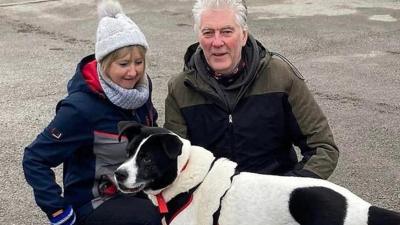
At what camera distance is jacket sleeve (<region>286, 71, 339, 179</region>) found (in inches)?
148

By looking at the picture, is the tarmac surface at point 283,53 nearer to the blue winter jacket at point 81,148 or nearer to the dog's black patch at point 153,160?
the blue winter jacket at point 81,148

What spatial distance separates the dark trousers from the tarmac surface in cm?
123

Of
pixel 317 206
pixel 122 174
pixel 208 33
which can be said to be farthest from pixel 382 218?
pixel 208 33

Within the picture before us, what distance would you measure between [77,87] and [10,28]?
381 inches

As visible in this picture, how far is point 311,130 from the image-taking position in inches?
149

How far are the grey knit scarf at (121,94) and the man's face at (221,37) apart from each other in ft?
1.53

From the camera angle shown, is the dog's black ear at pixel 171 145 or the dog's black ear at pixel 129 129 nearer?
the dog's black ear at pixel 171 145

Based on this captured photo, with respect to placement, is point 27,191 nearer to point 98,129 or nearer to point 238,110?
point 98,129

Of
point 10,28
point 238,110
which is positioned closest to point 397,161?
point 238,110

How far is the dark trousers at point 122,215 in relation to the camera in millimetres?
3820

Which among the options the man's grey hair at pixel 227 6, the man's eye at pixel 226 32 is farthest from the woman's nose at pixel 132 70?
the man's eye at pixel 226 32

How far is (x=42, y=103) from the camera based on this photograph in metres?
7.64

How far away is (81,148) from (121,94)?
0.39 metres

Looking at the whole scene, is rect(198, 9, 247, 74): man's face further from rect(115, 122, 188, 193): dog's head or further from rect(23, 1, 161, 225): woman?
rect(115, 122, 188, 193): dog's head
